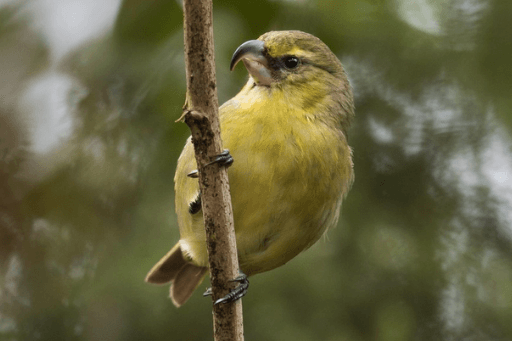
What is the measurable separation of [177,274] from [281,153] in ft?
3.98

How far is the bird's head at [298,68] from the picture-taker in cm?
256

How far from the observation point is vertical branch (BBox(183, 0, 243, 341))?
1623mm

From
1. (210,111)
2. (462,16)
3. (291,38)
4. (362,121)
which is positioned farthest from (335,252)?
(210,111)

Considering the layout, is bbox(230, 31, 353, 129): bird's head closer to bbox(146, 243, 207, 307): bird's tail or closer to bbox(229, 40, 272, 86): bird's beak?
bbox(229, 40, 272, 86): bird's beak

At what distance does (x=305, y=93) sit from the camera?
263 centimetres

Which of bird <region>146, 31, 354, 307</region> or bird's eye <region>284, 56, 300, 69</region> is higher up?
bird's eye <region>284, 56, 300, 69</region>

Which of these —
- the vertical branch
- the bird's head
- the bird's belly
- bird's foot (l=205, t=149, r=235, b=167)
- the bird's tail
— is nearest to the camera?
the vertical branch

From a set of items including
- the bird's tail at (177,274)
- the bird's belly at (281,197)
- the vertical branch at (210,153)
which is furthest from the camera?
the bird's tail at (177,274)

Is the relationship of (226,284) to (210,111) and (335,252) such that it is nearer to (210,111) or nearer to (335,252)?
(210,111)

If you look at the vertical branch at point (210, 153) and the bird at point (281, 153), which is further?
the bird at point (281, 153)

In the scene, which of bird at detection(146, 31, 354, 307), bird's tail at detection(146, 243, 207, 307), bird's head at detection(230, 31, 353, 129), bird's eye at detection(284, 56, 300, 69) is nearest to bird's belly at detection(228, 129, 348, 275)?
bird at detection(146, 31, 354, 307)

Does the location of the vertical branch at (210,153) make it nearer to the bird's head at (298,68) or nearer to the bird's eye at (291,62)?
the bird's head at (298,68)

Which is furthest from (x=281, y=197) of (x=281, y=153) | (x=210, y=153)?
(x=210, y=153)

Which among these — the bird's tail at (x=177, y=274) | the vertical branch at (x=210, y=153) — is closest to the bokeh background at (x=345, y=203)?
the bird's tail at (x=177, y=274)
